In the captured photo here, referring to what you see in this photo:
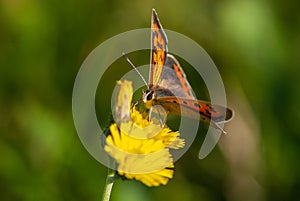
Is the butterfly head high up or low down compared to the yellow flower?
up

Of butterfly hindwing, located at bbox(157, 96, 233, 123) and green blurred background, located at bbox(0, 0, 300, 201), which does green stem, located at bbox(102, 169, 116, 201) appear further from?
green blurred background, located at bbox(0, 0, 300, 201)

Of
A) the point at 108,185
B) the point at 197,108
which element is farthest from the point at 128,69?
the point at 108,185

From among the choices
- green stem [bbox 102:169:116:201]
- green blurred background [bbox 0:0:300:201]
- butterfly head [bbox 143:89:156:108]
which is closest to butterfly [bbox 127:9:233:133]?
butterfly head [bbox 143:89:156:108]

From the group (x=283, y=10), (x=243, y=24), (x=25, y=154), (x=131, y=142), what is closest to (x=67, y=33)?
(x=25, y=154)

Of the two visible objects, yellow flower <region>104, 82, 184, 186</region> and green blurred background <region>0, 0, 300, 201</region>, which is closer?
yellow flower <region>104, 82, 184, 186</region>

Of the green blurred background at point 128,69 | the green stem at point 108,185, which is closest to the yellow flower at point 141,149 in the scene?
the green stem at point 108,185

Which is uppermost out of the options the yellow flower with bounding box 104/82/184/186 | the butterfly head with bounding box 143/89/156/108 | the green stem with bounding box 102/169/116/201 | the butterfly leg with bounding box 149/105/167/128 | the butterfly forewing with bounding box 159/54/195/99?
the butterfly forewing with bounding box 159/54/195/99

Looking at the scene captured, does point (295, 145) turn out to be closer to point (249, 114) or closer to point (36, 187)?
point (249, 114)

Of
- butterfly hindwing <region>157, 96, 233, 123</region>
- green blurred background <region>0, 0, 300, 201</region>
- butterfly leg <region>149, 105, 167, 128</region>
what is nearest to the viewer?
butterfly hindwing <region>157, 96, 233, 123</region>

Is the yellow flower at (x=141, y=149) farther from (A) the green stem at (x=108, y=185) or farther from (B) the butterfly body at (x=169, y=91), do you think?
(B) the butterfly body at (x=169, y=91)

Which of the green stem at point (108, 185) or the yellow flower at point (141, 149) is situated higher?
the yellow flower at point (141, 149)
